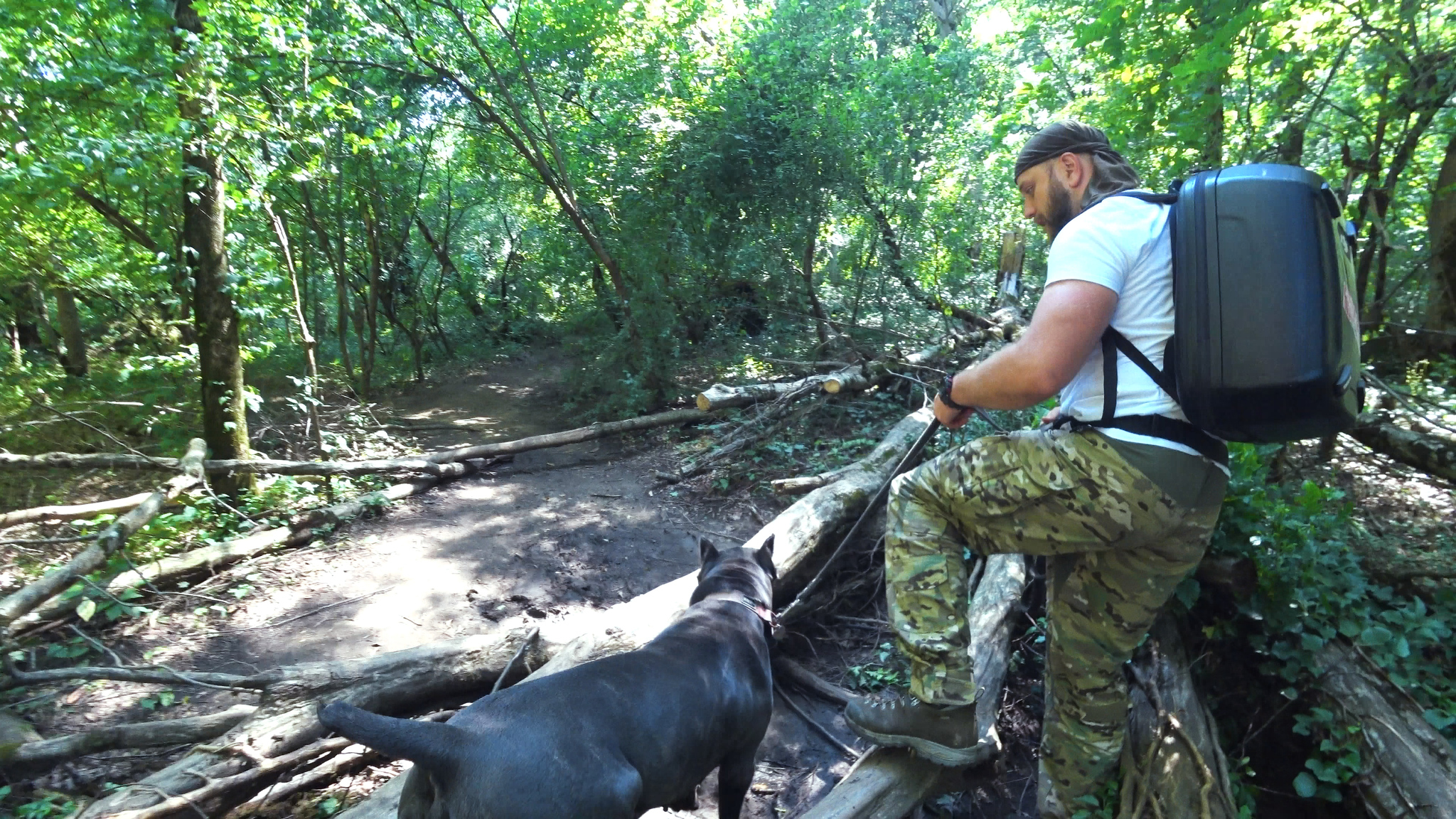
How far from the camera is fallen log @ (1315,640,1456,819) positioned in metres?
2.68

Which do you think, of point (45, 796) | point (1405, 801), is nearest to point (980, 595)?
point (1405, 801)

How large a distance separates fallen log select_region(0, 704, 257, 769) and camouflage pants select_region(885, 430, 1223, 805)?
321 centimetres

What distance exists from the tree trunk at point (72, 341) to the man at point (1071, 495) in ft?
45.1

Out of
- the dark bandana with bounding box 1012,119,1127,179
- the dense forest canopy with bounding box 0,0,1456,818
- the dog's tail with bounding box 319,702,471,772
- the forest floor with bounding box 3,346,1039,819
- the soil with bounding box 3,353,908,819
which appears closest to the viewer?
the dog's tail with bounding box 319,702,471,772

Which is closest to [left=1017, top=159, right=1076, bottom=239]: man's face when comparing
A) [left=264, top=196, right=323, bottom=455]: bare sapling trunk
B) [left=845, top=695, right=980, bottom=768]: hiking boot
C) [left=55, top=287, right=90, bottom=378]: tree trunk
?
[left=845, top=695, right=980, bottom=768]: hiking boot

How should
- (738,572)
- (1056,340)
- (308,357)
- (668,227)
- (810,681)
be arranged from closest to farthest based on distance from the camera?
(1056,340) → (738,572) → (810,681) → (308,357) → (668,227)

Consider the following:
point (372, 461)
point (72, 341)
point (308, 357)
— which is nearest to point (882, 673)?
point (372, 461)

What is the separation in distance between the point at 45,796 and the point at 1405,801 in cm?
557

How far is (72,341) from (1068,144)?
581 inches

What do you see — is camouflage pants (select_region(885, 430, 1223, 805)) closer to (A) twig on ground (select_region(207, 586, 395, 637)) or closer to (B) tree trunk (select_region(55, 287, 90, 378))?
(A) twig on ground (select_region(207, 586, 395, 637))

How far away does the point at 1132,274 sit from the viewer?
7.59ft

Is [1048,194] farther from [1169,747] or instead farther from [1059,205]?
[1169,747]

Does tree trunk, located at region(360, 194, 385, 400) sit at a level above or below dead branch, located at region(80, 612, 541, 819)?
above

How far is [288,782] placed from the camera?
339cm
